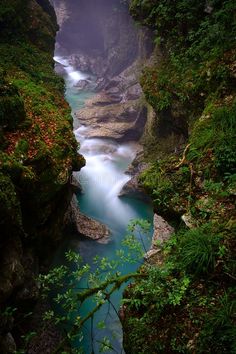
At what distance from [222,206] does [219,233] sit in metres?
0.74

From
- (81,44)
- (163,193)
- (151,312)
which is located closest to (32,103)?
(163,193)

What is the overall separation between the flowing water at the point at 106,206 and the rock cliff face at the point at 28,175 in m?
2.78

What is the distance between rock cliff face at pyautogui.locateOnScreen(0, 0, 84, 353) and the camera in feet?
22.6

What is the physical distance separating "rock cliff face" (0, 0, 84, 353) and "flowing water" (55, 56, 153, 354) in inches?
109

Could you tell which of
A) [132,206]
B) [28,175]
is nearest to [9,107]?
[28,175]

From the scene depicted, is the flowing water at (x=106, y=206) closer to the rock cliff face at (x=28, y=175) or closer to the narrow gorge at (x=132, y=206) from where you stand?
the narrow gorge at (x=132, y=206)

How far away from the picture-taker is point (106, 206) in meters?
17.9

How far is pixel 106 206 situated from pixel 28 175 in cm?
1071

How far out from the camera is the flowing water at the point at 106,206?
10680mm

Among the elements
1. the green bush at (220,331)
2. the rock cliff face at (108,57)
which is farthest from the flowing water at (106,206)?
the green bush at (220,331)

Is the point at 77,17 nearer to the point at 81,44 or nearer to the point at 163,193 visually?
the point at 81,44

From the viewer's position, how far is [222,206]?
6.06 metres

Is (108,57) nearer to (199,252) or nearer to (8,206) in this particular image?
(8,206)

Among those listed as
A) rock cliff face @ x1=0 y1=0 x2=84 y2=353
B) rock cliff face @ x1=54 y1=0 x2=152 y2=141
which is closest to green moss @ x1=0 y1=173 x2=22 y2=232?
rock cliff face @ x1=0 y1=0 x2=84 y2=353
